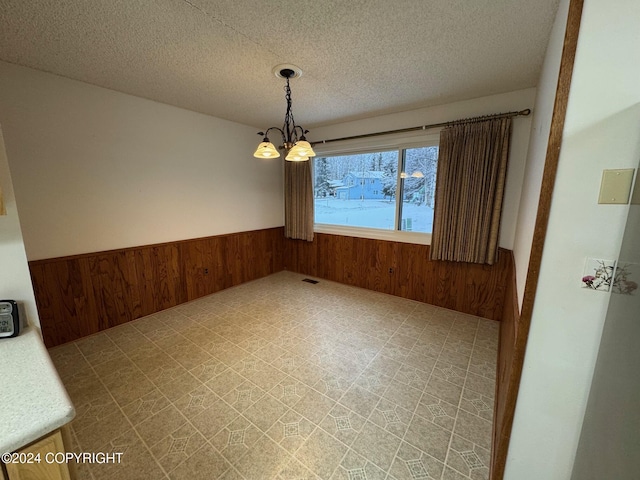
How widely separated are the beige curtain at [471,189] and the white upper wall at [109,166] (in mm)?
2835

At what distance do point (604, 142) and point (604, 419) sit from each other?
0.92 meters

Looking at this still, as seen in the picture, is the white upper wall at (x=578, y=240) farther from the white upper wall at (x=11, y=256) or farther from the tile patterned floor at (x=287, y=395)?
the white upper wall at (x=11, y=256)

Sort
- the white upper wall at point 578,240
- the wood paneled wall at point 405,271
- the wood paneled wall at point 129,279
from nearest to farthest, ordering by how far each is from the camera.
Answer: the white upper wall at point 578,240, the wood paneled wall at point 129,279, the wood paneled wall at point 405,271

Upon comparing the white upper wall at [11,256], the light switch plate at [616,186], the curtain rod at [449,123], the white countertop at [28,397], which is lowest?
the white countertop at [28,397]

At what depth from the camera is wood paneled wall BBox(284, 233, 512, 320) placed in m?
2.86

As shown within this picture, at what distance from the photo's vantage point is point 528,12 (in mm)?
1422

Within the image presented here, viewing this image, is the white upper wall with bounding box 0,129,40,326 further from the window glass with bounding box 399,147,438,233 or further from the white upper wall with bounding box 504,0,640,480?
the window glass with bounding box 399,147,438,233

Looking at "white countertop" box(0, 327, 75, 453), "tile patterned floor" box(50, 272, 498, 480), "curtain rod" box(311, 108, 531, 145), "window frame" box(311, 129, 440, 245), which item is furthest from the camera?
"window frame" box(311, 129, 440, 245)

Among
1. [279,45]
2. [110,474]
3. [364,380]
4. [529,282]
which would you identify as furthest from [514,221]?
[110,474]

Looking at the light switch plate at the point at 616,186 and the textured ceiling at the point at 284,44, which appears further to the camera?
the textured ceiling at the point at 284,44

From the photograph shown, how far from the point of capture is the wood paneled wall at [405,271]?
286 cm

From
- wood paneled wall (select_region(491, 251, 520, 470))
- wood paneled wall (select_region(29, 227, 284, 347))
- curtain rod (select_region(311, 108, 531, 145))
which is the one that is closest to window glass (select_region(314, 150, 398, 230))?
curtain rod (select_region(311, 108, 531, 145))

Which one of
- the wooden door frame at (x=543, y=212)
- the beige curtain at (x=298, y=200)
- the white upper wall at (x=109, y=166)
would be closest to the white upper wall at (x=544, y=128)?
the wooden door frame at (x=543, y=212)

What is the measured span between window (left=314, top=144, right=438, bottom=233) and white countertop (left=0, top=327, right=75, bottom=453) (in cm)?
337
